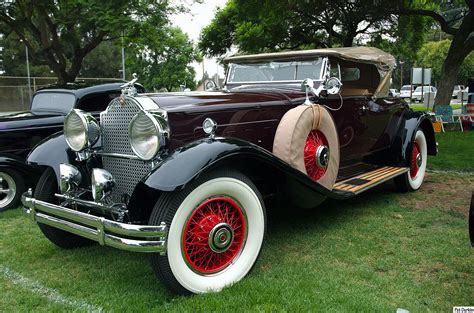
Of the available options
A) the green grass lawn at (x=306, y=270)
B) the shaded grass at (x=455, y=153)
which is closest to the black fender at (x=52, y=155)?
the green grass lawn at (x=306, y=270)

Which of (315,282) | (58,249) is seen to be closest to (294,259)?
(315,282)

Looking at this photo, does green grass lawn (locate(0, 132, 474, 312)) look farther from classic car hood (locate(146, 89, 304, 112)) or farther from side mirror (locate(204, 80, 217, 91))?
side mirror (locate(204, 80, 217, 91))

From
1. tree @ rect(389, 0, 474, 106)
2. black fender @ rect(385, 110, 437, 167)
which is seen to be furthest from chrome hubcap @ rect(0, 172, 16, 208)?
tree @ rect(389, 0, 474, 106)

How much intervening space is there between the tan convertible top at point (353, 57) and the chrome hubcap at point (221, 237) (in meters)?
2.48

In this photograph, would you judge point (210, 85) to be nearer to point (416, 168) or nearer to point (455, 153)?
point (416, 168)

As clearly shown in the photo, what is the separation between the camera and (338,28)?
15656mm

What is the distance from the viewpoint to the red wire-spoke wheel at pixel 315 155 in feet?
12.8

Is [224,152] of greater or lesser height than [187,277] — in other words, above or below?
above

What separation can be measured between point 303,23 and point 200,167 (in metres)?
13.4

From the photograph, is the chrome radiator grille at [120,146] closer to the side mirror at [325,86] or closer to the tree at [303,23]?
the side mirror at [325,86]

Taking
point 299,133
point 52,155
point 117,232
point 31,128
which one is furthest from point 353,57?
point 31,128

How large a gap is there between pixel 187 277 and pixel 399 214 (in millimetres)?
2896

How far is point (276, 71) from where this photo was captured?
15.7 ft

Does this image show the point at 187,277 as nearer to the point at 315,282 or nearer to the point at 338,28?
→ the point at 315,282
